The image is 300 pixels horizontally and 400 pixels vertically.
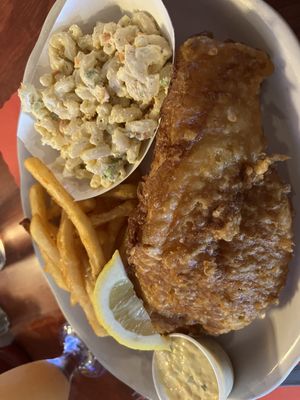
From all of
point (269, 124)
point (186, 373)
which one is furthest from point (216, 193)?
point (186, 373)

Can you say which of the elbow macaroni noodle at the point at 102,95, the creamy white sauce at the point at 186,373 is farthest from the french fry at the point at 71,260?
the creamy white sauce at the point at 186,373

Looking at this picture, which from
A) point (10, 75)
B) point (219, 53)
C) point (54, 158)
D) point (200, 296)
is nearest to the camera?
point (219, 53)

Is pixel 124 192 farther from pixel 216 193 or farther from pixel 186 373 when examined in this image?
pixel 186 373

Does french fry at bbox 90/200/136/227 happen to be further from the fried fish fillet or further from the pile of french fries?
the fried fish fillet

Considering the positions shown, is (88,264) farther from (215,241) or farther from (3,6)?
(3,6)

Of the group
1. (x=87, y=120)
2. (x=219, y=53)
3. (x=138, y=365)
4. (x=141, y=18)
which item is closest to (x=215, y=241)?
(x=219, y=53)

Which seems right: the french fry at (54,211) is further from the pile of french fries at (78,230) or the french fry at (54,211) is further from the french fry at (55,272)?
the french fry at (55,272)
